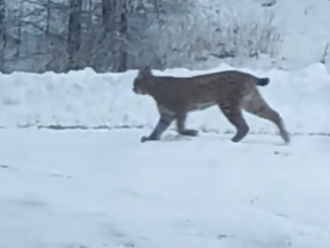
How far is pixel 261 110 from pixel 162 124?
3.58ft

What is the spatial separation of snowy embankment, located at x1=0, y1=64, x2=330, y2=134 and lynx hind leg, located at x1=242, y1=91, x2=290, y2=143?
530mm

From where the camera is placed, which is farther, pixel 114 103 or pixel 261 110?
pixel 114 103

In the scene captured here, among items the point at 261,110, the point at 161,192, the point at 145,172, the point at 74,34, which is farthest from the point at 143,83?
the point at 74,34

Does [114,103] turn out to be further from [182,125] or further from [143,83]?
[182,125]

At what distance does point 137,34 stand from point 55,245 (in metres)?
13.4

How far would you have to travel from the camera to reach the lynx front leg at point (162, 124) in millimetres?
11409

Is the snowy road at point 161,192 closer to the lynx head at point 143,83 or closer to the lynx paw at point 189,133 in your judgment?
the lynx paw at point 189,133

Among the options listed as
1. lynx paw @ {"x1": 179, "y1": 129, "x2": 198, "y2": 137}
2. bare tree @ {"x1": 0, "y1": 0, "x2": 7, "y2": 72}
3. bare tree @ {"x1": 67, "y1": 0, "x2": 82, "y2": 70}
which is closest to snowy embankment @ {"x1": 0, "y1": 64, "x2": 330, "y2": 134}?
lynx paw @ {"x1": 179, "y1": 129, "x2": 198, "y2": 137}

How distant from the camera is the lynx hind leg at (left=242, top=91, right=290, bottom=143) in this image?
11.8m

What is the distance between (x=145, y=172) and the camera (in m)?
9.45

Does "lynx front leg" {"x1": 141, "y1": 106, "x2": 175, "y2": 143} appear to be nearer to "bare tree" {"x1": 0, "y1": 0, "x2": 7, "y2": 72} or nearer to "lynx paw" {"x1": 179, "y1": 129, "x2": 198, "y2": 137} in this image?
"lynx paw" {"x1": 179, "y1": 129, "x2": 198, "y2": 137}

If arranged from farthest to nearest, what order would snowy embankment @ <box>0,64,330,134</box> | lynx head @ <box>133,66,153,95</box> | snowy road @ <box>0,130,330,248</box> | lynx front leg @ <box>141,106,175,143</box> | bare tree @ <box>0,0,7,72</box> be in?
bare tree @ <box>0,0,7,72</box>, snowy embankment @ <box>0,64,330,134</box>, lynx head @ <box>133,66,153,95</box>, lynx front leg @ <box>141,106,175,143</box>, snowy road @ <box>0,130,330,248</box>

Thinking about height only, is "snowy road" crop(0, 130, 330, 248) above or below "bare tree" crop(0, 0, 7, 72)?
above

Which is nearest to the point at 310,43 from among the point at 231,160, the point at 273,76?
the point at 273,76
